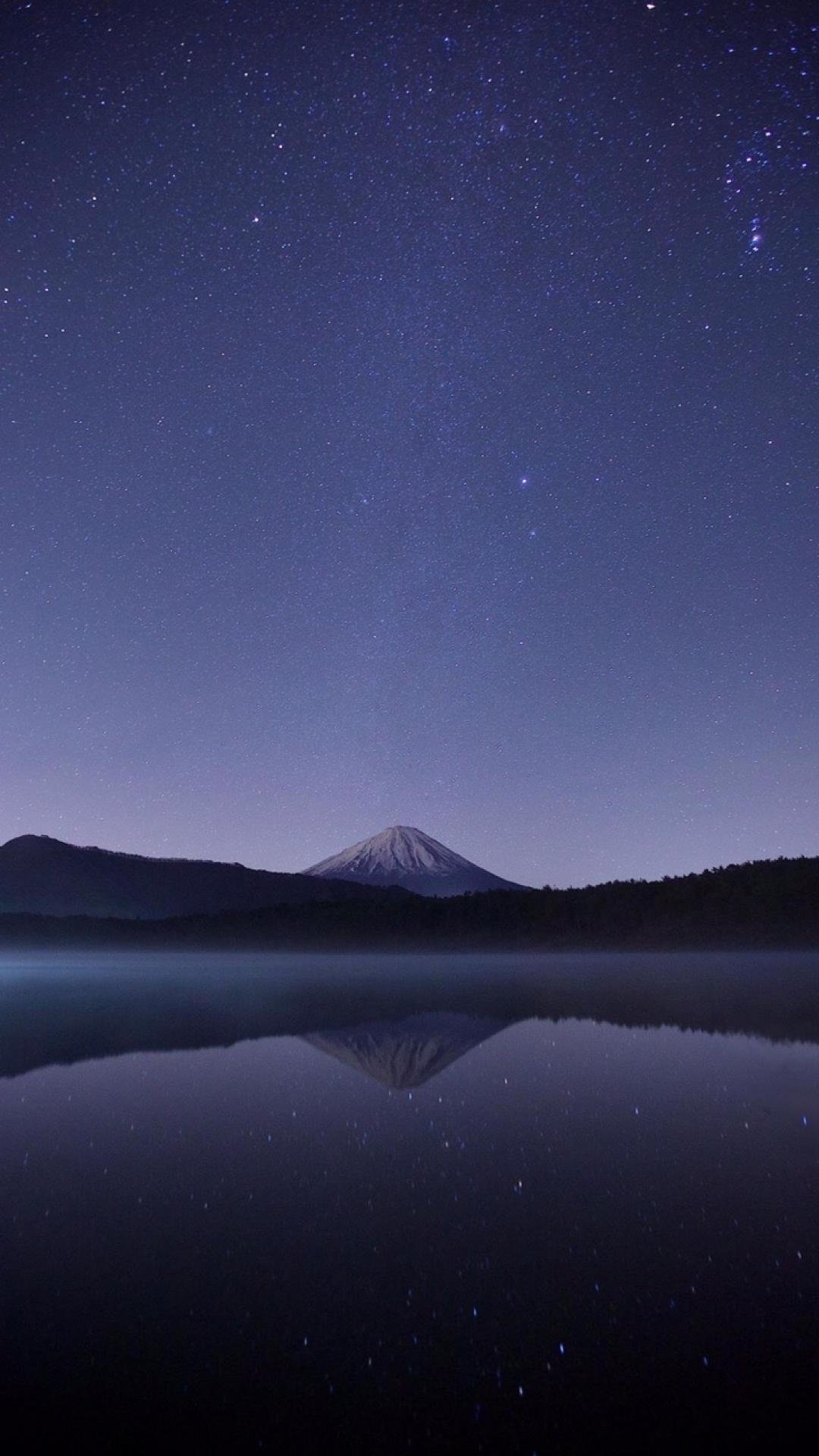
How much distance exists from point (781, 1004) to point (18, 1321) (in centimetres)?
2942

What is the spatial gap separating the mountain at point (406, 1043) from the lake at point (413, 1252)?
24 cm

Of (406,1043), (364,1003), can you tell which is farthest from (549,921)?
(406,1043)

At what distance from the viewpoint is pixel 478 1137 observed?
37.8 feet

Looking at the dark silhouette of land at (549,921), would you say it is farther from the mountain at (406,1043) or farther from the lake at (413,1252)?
the lake at (413,1252)

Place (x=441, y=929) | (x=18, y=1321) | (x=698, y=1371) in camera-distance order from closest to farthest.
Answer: (x=698, y=1371)
(x=18, y=1321)
(x=441, y=929)

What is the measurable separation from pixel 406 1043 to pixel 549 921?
9644 centimetres

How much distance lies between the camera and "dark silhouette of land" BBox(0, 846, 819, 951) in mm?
89000

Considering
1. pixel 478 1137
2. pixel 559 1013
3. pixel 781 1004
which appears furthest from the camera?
pixel 781 1004

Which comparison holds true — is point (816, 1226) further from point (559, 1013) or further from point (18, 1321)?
point (559, 1013)

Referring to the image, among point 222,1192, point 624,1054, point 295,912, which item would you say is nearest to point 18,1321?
point 222,1192

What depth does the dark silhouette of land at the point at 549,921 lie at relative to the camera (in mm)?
89000

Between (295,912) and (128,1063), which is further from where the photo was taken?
(295,912)

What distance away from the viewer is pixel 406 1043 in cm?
2025

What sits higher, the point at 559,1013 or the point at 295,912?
the point at 295,912
